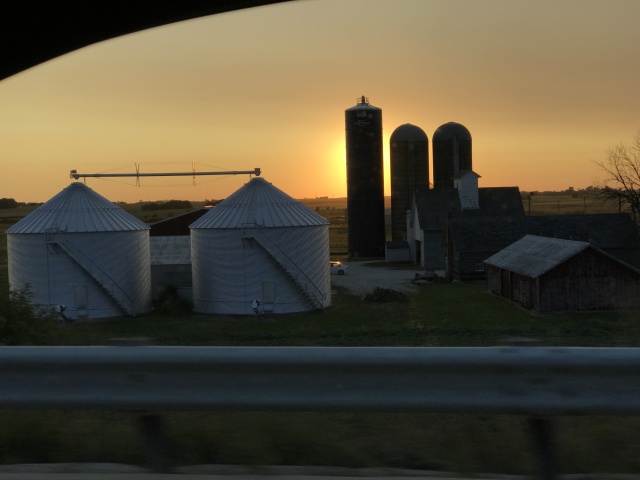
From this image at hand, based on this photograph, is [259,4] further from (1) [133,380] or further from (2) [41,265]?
(2) [41,265]

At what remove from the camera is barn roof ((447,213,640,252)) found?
4056 cm

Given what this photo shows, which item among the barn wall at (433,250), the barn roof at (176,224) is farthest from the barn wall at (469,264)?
the barn roof at (176,224)

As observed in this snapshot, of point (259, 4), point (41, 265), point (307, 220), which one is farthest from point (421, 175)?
point (259, 4)

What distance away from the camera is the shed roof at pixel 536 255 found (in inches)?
1116

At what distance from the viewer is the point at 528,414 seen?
4039 mm

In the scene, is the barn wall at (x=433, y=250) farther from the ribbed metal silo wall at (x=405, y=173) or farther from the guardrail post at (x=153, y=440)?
the guardrail post at (x=153, y=440)

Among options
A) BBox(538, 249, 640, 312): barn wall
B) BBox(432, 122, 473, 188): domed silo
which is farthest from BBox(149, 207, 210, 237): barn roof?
BBox(432, 122, 473, 188): domed silo

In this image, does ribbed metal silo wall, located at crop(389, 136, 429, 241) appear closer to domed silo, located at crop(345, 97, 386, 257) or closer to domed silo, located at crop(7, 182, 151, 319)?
domed silo, located at crop(345, 97, 386, 257)

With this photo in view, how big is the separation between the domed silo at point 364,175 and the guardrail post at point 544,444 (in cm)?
5483

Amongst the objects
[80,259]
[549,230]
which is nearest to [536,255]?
[549,230]

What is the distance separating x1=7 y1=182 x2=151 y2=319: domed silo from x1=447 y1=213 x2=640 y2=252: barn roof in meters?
17.3

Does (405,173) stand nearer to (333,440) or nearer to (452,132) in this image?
(452,132)

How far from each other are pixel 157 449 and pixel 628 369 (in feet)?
7.66

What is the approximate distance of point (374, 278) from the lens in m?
44.4
